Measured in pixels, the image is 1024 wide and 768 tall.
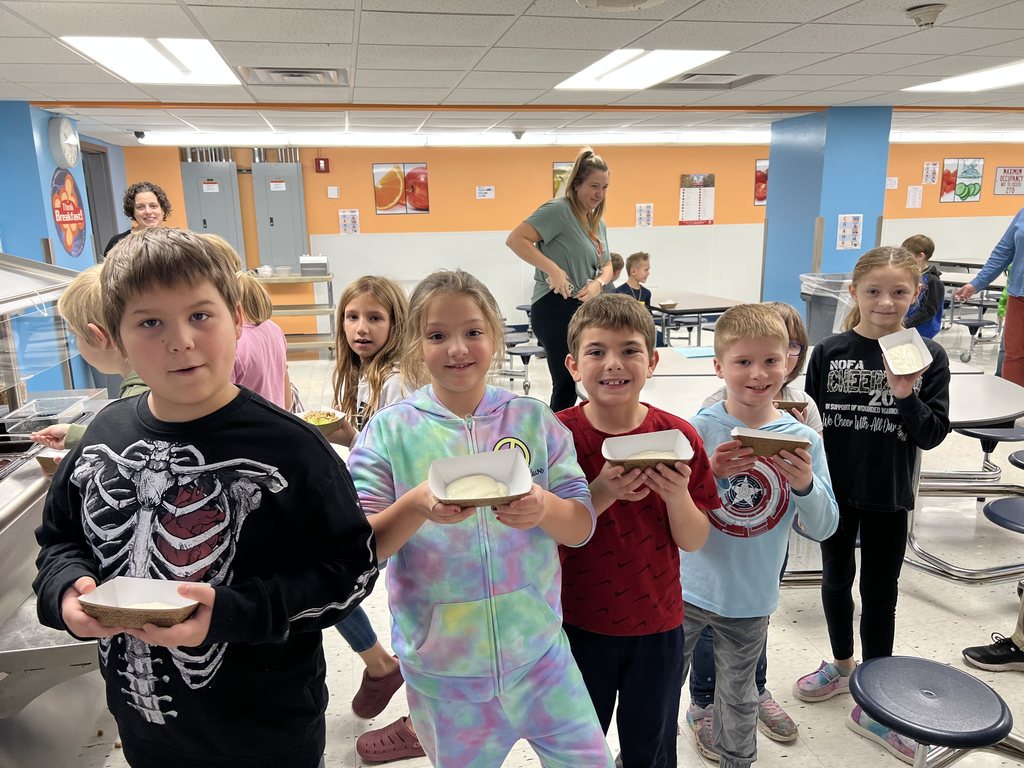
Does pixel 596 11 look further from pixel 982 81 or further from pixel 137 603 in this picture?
pixel 982 81

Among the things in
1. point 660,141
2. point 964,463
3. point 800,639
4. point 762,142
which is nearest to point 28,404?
point 800,639

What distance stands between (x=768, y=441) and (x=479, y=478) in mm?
690

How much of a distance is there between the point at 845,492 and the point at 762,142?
853cm

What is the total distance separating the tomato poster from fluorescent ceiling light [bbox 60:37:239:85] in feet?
5.06

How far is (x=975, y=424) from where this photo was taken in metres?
2.66

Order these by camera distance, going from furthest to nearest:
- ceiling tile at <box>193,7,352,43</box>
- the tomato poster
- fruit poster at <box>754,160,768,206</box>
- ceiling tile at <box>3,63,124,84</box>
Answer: fruit poster at <box>754,160,768,206</box> → the tomato poster → ceiling tile at <box>3,63,124,84</box> → ceiling tile at <box>193,7,352,43</box>

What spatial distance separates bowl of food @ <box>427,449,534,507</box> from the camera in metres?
1.08

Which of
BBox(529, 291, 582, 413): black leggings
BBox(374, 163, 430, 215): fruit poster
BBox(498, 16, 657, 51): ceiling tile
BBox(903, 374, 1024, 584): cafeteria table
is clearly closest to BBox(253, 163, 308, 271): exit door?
BBox(374, 163, 430, 215): fruit poster

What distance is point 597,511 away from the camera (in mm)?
1364

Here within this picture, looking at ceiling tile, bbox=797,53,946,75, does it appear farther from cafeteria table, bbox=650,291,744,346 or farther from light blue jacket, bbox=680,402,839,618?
light blue jacket, bbox=680,402,839,618

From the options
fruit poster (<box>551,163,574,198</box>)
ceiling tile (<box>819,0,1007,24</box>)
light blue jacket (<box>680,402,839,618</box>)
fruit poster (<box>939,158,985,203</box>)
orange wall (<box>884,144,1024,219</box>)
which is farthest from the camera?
fruit poster (<box>939,158,985,203</box>)

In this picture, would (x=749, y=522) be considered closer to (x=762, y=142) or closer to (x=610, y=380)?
(x=610, y=380)

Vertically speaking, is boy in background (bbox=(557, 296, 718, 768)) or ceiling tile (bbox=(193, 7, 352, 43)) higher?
ceiling tile (bbox=(193, 7, 352, 43))

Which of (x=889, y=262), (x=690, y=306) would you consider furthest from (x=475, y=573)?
(x=690, y=306)
